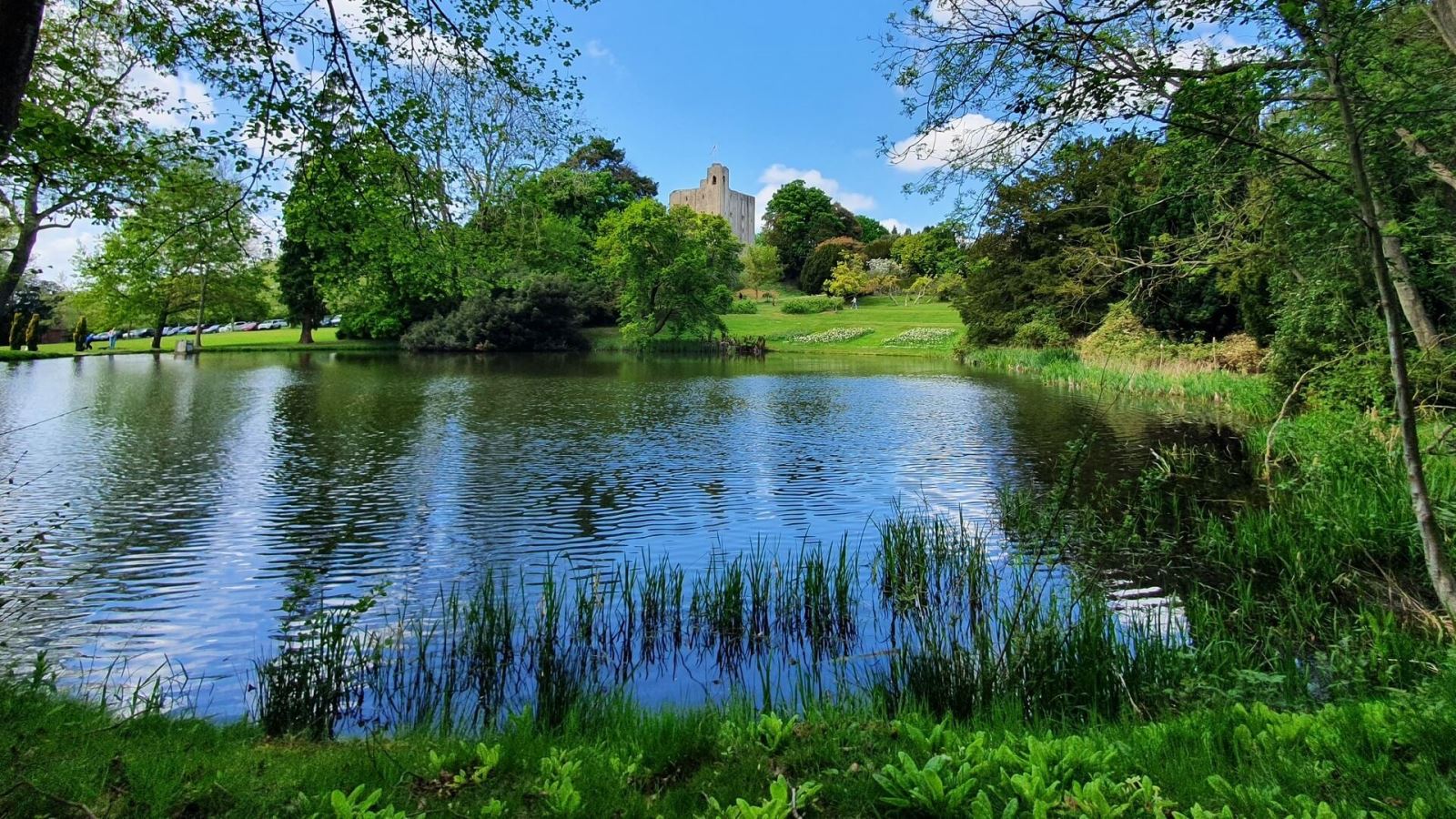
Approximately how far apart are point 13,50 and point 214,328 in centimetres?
8107

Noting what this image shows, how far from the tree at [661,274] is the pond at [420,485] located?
87.6ft

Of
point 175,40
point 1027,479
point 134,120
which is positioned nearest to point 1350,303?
point 1027,479

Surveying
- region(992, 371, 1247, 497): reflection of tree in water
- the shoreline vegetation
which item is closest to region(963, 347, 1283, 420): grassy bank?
the shoreline vegetation

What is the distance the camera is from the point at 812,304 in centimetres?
7069

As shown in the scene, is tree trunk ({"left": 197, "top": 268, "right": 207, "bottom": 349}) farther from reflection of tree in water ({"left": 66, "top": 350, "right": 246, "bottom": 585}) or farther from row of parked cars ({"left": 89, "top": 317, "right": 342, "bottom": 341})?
reflection of tree in water ({"left": 66, "top": 350, "right": 246, "bottom": 585})

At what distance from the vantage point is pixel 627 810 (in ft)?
10.2

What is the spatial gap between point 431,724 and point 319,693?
0.79m

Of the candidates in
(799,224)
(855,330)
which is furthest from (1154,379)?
(799,224)

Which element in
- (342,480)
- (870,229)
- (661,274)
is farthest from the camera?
(870,229)

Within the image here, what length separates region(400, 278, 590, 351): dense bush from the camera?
169ft

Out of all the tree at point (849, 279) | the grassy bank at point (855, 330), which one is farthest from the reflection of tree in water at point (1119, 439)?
the tree at point (849, 279)

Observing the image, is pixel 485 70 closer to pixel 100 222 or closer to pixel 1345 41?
pixel 100 222

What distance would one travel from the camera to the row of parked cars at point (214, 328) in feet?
210

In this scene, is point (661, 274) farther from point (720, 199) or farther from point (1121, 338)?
point (720, 199)
